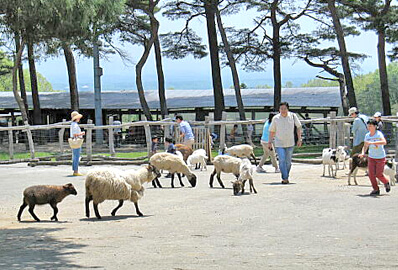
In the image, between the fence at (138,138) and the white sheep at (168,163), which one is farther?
the fence at (138,138)

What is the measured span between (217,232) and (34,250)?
252cm

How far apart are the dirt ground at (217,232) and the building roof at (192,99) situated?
28.5 metres

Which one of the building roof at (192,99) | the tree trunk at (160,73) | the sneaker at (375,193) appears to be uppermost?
the tree trunk at (160,73)

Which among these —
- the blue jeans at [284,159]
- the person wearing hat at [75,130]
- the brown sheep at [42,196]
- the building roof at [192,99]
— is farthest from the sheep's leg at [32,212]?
the building roof at [192,99]

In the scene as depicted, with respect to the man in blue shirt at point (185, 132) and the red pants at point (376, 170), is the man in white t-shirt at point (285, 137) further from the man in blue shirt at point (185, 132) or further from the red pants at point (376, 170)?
the man in blue shirt at point (185, 132)

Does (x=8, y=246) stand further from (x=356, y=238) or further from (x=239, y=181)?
(x=239, y=181)

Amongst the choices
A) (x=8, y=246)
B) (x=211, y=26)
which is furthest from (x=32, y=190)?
(x=211, y=26)

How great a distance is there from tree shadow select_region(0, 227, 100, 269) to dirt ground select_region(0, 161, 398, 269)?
0.01 m

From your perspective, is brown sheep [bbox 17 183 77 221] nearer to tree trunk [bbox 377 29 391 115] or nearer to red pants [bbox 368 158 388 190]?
red pants [bbox 368 158 388 190]

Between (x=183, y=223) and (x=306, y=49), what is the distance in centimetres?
2799

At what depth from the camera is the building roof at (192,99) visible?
4341 cm

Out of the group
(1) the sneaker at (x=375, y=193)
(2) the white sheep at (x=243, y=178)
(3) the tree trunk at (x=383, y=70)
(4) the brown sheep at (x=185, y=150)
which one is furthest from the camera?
(3) the tree trunk at (x=383, y=70)

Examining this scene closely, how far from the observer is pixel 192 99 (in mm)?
45656

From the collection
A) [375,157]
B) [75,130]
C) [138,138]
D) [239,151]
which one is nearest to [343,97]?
[138,138]
